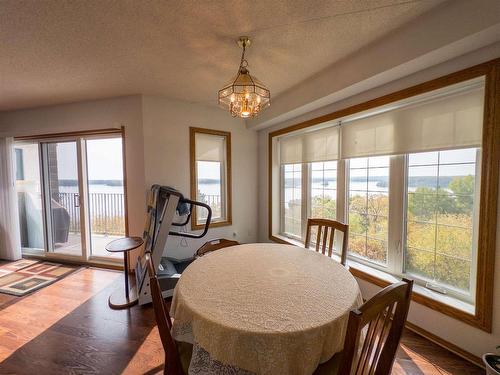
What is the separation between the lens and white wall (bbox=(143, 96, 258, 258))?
289cm

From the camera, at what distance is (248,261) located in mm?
1529

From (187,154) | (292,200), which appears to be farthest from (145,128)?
(292,200)

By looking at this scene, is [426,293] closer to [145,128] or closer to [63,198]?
[145,128]

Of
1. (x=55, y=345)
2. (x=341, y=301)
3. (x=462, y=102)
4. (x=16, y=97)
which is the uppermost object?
(x=16, y=97)

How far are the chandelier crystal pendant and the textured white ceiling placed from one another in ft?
0.93

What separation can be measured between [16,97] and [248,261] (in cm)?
355

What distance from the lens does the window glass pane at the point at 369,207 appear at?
Answer: 216 cm

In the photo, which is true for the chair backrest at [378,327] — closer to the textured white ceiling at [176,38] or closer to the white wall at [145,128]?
the textured white ceiling at [176,38]

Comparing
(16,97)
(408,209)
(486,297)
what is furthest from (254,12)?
(16,97)

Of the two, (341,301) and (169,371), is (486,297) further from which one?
(169,371)

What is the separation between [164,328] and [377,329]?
0.85 meters

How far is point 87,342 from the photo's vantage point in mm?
1800

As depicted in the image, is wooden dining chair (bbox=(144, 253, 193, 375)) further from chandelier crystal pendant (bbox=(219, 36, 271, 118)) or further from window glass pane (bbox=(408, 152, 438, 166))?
window glass pane (bbox=(408, 152, 438, 166))

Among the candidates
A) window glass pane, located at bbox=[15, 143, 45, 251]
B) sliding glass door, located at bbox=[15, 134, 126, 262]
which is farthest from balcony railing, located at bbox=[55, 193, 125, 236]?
window glass pane, located at bbox=[15, 143, 45, 251]
